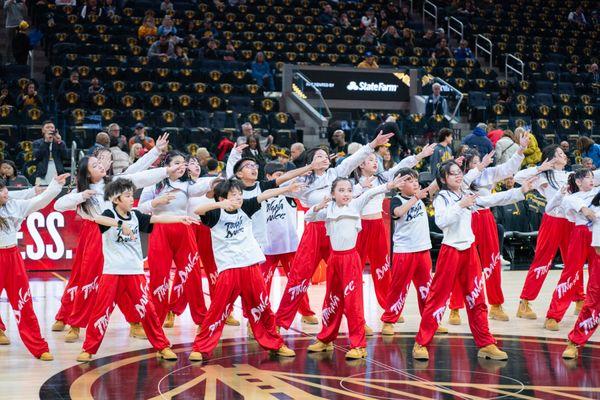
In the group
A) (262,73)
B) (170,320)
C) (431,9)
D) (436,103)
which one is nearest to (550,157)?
(170,320)

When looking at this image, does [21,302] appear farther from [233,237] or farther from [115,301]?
[233,237]

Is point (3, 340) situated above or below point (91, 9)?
below

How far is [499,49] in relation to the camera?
25.0 meters

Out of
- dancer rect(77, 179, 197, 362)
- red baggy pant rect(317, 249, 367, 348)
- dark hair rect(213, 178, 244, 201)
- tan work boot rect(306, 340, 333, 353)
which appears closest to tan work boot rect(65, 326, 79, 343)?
dancer rect(77, 179, 197, 362)

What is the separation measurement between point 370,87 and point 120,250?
1360cm

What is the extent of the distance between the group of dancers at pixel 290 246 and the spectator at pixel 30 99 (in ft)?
24.9

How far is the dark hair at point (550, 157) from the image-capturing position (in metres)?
9.78

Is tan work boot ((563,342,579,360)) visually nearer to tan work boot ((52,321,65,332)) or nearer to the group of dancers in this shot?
the group of dancers

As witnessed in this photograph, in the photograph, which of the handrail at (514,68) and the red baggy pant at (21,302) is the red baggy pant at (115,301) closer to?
the red baggy pant at (21,302)

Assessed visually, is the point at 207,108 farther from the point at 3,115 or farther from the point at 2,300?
the point at 2,300

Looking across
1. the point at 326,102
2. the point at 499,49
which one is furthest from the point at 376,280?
the point at 499,49

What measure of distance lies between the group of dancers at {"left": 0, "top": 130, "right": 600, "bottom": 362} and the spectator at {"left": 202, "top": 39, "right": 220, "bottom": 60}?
33.8ft

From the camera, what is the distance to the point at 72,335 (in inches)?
358

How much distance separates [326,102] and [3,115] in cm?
718
